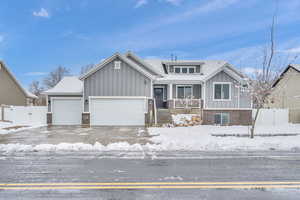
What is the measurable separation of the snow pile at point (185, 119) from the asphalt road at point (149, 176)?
30.7 feet

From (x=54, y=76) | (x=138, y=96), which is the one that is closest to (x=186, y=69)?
(x=138, y=96)

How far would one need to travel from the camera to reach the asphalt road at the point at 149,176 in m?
4.01

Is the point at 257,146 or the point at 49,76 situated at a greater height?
the point at 49,76

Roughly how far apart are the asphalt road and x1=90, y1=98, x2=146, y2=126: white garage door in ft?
31.2

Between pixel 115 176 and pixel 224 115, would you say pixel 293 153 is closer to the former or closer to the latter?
pixel 115 176

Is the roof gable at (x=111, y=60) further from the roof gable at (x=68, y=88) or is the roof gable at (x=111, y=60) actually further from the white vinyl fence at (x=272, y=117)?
the white vinyl fence at (x=272, y=117)

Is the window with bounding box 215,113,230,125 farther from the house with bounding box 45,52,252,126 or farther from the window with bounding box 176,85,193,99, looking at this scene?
the window with bounding box 176,85,193,99

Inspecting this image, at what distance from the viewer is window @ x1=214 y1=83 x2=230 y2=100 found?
18500 mm

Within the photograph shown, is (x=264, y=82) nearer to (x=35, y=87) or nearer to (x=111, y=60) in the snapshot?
(x=111, y=60)

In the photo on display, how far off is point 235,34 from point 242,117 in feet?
31.4

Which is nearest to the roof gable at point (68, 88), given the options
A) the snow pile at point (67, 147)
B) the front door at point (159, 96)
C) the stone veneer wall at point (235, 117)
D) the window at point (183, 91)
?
the front door at point (159, 96)

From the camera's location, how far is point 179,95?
20219mm

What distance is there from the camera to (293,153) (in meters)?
7.84

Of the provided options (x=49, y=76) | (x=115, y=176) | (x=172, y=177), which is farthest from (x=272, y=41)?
(x=49, y=76)
